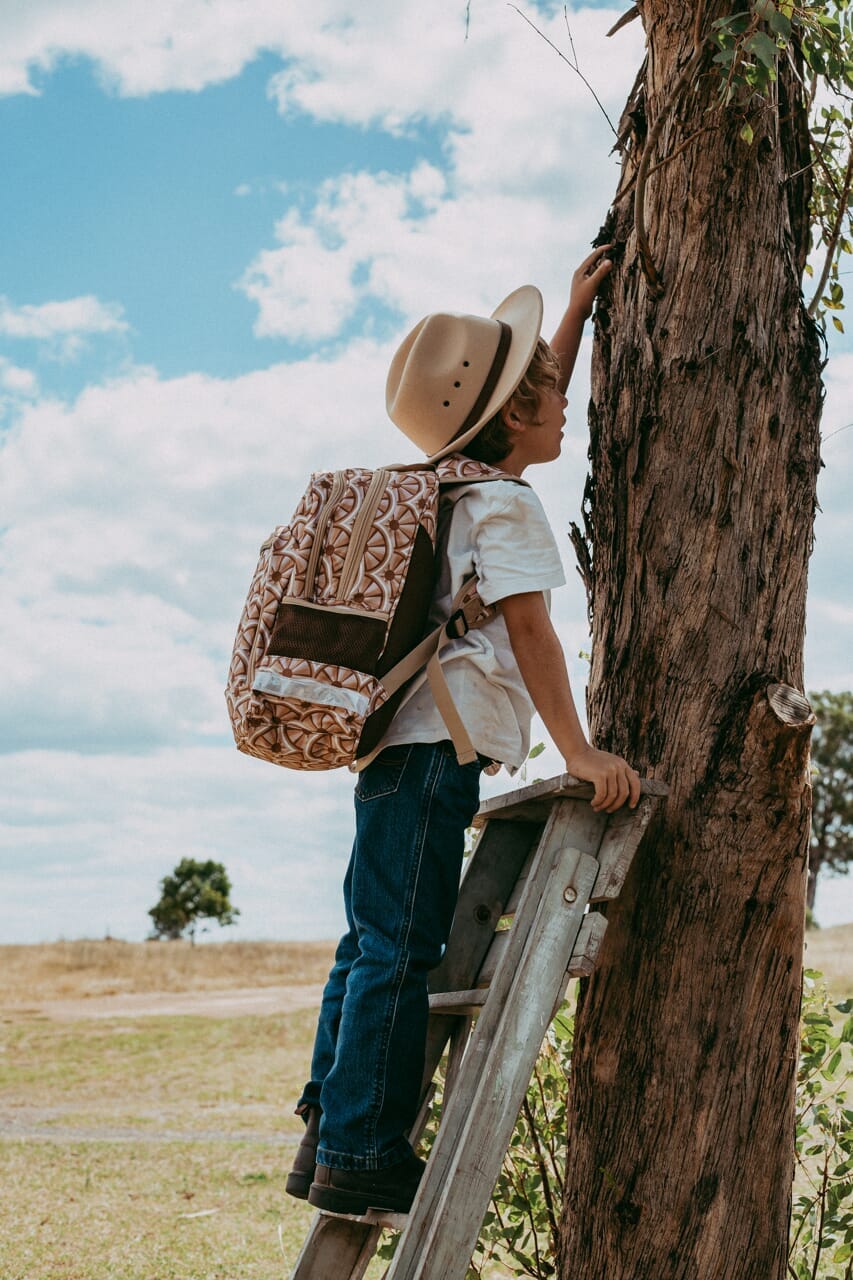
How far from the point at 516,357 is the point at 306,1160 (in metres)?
2.27

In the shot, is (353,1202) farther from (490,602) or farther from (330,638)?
(490,602)

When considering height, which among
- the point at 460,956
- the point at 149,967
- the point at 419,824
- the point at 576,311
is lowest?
the point at 149,967

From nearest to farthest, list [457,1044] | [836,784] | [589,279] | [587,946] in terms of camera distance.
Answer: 1. [587,946]
2. [457,1044]
3. [589,279]
4. [836,784]

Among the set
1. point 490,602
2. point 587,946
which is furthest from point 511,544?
point 587,946

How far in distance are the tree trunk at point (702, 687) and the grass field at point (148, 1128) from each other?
3.19 metres

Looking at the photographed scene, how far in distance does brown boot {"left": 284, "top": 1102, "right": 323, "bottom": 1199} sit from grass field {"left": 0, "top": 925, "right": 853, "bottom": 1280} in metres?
2.83

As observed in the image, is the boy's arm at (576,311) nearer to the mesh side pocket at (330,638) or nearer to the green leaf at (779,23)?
the green leaf at (779,23)

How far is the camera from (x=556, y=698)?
9.76 ft

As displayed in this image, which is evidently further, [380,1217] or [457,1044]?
[457,1044]

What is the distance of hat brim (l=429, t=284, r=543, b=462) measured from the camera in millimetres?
3430

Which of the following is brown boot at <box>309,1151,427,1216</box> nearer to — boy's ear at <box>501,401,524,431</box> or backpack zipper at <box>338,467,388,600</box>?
backpack zipper at <box>338,467,388,600</box>

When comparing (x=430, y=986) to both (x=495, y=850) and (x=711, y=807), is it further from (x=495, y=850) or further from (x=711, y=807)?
(x=711, y=807)

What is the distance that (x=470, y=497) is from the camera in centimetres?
318

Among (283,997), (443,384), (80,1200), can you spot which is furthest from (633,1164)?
(283,997)
